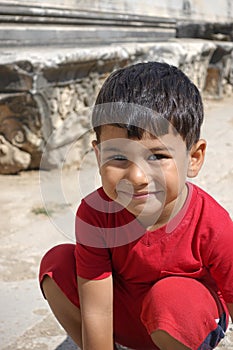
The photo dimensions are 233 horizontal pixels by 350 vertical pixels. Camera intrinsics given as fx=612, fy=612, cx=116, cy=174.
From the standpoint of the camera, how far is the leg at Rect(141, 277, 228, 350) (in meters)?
1.40

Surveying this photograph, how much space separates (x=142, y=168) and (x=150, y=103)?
5.9 inches

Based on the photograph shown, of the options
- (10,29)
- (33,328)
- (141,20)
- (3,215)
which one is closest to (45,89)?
(10,29)

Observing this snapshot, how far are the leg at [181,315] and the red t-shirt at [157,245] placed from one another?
4 centimetres

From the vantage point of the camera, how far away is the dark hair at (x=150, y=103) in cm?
136

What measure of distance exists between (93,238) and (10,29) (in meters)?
2.44

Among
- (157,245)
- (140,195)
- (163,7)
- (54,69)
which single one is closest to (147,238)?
(157,245)

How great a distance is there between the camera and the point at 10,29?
144 inches

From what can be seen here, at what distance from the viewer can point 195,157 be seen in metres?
1.50

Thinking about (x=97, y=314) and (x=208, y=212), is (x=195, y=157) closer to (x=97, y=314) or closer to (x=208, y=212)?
(x=208, y=212)

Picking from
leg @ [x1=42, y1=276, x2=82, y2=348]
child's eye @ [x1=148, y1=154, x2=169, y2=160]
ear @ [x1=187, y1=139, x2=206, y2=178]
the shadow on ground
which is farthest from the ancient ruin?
child's eye @ [x1=148, y1=154, x2=169, y2=160]

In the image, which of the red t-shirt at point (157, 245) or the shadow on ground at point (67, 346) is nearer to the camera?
the red t-shirt at point (157, 245)

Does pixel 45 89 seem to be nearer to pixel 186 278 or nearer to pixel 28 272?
pixel 28 272

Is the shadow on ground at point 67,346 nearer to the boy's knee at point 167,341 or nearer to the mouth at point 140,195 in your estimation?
the boy's knee at point 167,341

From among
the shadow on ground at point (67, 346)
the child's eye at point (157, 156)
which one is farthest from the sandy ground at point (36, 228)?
the child's eye at point (157, 156)
